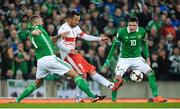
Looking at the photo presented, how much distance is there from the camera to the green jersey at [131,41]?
1720 cm

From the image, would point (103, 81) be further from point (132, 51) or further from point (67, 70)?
point (67, 70)

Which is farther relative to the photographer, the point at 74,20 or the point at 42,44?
the point at 74,20

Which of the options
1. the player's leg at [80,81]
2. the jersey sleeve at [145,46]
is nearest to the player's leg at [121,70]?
the jersey sleeve at [145,46]

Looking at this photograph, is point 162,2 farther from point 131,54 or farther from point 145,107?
point 145,107

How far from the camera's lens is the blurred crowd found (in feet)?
70.3

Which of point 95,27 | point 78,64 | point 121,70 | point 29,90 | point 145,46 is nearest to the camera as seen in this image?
point 29,90

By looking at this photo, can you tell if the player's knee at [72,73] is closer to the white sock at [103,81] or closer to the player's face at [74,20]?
the white sock at [103,81]

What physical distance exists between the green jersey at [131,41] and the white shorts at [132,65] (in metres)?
0.10

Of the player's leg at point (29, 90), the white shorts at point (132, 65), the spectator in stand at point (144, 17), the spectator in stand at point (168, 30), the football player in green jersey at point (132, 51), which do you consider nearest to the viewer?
the player's leg at point (29, 90)

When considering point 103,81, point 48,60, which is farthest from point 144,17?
point 48,60

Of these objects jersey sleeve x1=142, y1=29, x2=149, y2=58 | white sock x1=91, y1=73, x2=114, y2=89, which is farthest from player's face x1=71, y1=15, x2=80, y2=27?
jersey sleeve x1=142, y1=29, x2=149, y2=58

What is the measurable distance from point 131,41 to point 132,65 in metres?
0.57

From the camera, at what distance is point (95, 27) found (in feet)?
74.2

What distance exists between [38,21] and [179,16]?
8632 millimetres
